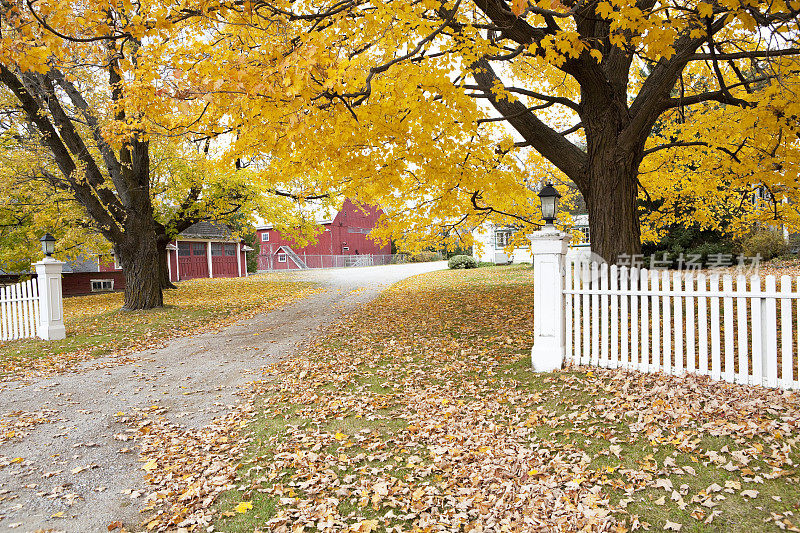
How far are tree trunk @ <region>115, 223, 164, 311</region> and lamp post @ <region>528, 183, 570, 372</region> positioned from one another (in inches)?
487

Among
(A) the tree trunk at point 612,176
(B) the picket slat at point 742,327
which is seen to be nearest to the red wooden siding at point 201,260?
(A) the tree trunk at point 612,176

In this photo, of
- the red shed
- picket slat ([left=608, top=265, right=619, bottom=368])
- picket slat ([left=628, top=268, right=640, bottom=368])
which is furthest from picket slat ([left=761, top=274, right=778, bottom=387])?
the red shed

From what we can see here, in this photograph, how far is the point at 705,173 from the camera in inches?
421

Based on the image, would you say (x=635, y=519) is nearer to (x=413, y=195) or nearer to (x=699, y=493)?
(x=699, y=493)

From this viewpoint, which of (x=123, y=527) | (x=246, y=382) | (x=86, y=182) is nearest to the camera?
(x=123, y=527)

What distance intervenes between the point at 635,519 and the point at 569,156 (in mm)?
6738

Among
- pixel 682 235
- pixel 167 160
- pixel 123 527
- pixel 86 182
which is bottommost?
pixel 123 527

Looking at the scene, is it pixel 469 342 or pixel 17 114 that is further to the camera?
pixel 17 114

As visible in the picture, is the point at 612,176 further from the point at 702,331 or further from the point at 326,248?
the point at 326,248

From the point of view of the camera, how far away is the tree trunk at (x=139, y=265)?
1430 cm

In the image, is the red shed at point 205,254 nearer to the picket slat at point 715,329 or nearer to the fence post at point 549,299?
the fence post at point 549,299

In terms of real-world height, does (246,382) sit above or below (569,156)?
below

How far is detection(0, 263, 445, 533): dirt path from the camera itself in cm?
380

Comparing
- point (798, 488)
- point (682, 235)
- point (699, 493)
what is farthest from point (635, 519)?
point (682, 235)
